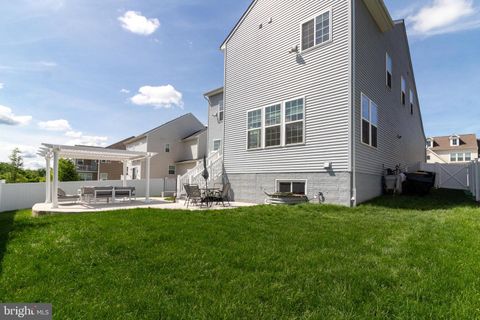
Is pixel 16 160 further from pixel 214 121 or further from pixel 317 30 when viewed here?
pixel 317 30

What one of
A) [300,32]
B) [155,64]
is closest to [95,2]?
[155,64]

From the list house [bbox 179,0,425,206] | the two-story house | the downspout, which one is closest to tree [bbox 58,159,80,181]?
house [bbox 179,0,425,206]

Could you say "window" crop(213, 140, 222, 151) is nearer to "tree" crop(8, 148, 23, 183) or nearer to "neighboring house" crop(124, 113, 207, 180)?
"neighboring house" crop(124, 113, 207, 180)

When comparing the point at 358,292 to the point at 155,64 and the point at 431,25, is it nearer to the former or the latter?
the point at 155,64

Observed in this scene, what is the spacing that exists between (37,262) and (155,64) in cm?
1107

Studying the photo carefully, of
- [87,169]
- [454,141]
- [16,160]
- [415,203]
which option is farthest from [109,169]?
[454,141]

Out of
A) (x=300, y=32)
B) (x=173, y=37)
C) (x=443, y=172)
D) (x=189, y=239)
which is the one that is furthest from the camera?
(x=443, y=172)

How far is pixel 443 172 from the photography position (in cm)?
Answer: 1745

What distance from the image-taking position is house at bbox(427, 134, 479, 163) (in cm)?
4153

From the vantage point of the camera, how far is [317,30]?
10383mm

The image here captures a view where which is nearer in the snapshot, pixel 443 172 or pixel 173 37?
pixel 173 37

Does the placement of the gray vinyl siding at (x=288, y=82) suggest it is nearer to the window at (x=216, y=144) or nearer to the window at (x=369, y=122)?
the window at (x=369, y=122)

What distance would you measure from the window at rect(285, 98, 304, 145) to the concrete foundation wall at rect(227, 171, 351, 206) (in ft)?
4.61
